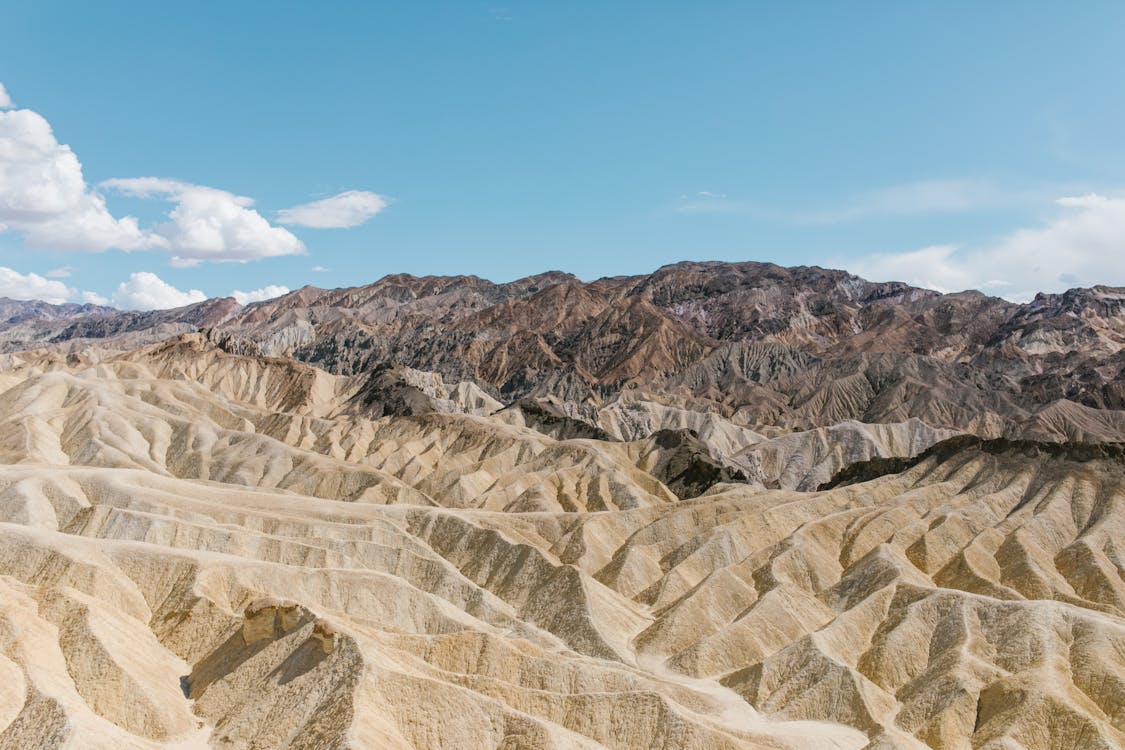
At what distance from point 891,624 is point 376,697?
4544 cm

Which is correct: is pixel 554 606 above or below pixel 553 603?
below

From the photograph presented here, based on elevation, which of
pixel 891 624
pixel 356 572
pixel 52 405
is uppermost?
pixel 52 405

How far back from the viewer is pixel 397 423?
172m

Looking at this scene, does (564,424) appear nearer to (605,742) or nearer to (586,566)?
(586,566)

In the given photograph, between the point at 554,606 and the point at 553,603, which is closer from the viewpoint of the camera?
the point at 554,606

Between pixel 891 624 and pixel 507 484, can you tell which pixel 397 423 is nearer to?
pixel 507 484

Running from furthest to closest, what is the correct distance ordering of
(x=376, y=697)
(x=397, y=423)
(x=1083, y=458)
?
(x=397, y=423), (x=1083, y=458), (x=376, y=697)

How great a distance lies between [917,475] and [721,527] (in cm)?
3576

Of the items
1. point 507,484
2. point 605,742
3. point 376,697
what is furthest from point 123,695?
point 507,484

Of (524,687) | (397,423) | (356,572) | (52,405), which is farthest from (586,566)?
(52,405)

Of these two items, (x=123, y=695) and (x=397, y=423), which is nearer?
(x=123, y=695)

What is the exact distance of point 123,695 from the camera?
4622 cm

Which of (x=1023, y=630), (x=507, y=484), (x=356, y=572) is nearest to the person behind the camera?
(x=1023, y=630)

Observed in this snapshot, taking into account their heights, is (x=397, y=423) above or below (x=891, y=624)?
above
